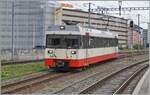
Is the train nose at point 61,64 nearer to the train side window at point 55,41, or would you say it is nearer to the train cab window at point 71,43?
the train cab window at point 71,43

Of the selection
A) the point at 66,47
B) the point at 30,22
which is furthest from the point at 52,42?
the point at 30,22

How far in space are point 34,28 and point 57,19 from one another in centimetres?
659

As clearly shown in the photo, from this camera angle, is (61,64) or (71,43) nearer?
(61,64)

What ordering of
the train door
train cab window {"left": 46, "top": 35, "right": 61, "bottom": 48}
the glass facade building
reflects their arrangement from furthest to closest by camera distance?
the glass facade building → train cab window {"left": 46, "top": 35, "right": 61, "bottom": 48} → the train door

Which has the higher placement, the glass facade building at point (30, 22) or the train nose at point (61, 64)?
the glass facade building at point (30, 22)

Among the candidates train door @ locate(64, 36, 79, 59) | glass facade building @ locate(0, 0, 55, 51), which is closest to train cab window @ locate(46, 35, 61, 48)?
train door @ locate(64, 36, 79, 59)

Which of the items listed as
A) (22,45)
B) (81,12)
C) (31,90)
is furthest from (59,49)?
(81,12)

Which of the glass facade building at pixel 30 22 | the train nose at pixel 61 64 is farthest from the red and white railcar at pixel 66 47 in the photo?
the glass facade building at pixel 30 22

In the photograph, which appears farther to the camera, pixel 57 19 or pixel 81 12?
pixel 81 12

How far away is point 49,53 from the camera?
23.4 metres

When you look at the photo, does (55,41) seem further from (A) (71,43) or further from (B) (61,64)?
(B) (61,64)

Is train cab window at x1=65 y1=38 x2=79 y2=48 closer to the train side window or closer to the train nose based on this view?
the train side window

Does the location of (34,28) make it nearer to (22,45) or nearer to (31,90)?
(22,45)

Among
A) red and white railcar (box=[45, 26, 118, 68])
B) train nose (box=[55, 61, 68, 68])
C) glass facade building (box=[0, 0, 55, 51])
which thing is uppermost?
glass facade building (box=[0, 0, 55, 51])
